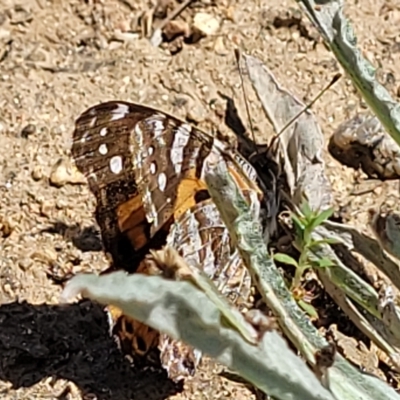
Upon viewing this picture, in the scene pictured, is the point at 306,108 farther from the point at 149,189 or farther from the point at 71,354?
the point at 71,354

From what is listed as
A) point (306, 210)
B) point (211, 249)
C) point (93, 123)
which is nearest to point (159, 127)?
point (93, 123)

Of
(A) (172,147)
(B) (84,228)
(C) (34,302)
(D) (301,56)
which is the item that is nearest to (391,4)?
(D) (301,56)

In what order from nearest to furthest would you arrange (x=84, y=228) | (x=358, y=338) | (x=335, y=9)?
1. (x=335, y=9)
2. (x=358, y=338)
3. (x=84, y=228)

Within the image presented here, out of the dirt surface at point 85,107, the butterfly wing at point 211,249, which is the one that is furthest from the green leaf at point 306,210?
the dirt surface at point 85,107

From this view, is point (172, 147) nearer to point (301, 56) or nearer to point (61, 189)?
point (61, 189)

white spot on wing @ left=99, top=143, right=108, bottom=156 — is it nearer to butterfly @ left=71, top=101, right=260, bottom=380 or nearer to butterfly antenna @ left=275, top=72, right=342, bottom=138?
butterfly @ left=71, top=101, right=260, bottom=380

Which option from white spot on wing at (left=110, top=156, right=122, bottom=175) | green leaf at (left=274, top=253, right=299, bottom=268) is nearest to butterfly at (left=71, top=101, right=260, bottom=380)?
white spot on wing at (left=110, top=156, right=122, bottom=175)

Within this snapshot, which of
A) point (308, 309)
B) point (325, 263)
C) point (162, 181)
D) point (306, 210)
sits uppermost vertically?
point (162, 181)
